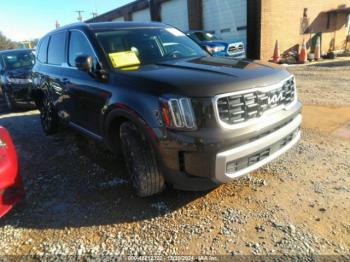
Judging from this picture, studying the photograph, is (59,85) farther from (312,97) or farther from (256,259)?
(312,97)

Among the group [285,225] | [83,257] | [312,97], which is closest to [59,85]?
[83,257]

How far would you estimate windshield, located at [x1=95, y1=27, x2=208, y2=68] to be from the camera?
3410 mm

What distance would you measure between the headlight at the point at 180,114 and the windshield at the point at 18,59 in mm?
7836

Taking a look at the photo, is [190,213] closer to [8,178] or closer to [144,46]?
[8,178]

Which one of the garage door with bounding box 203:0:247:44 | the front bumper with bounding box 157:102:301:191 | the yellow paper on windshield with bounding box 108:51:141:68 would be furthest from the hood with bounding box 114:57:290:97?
the garage door with bounding box 203:0:247:44

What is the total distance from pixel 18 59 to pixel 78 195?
7.23 metres

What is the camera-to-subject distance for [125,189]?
3463 millimetres

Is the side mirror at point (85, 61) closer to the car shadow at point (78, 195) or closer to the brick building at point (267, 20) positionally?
the car shadow at point (78, 195)

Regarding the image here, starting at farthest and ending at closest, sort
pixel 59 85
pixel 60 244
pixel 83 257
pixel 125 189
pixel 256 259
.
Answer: pixel 59 85 < pixel 125 189 < pixel 60 244 < pixel 83 257 < pixel 256 259

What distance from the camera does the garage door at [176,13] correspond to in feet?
64.4

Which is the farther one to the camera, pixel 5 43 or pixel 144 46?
pixel 5 43

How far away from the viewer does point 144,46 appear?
3701 millimetres

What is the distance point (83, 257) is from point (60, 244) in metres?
0.31

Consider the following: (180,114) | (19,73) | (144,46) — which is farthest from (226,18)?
(180,114)
